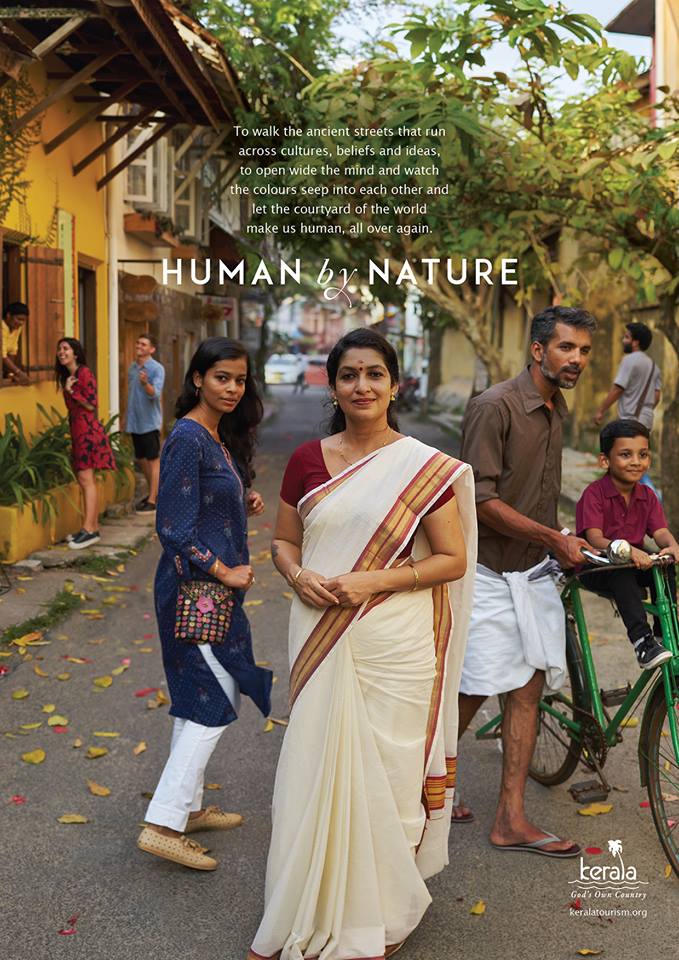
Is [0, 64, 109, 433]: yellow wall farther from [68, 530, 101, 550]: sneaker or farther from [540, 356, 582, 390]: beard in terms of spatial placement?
[540, 356, 582, 390]: beard

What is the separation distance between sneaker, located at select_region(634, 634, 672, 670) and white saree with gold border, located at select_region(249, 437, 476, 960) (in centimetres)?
88

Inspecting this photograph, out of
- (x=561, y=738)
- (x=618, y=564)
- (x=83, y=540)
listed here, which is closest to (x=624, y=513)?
(x=618, y=564)

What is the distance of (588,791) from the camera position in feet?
Result: 14.5

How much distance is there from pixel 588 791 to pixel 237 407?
2070 millimetres

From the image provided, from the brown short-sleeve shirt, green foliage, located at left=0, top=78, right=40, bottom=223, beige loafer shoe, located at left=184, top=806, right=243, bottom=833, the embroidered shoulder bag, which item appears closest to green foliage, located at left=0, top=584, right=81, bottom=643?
beige loafer shoe, located at left=184, top=806, right=243, bottom=833

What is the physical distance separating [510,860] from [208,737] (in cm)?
120

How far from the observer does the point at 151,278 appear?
14398mm

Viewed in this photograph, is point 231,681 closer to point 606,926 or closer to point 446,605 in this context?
point 446,605

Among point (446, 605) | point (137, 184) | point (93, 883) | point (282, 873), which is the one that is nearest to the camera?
point (282, 873)

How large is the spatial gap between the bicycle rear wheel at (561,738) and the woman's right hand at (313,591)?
5.06 feet

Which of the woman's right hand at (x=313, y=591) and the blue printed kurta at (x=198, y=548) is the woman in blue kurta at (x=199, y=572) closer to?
the blue printed kurta at (x=198, y=548)

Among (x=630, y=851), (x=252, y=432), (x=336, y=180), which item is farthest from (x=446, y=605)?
(x=336, y=180)

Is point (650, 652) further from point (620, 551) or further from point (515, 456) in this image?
point (515, 456)

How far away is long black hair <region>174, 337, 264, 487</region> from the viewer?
3.90 m
